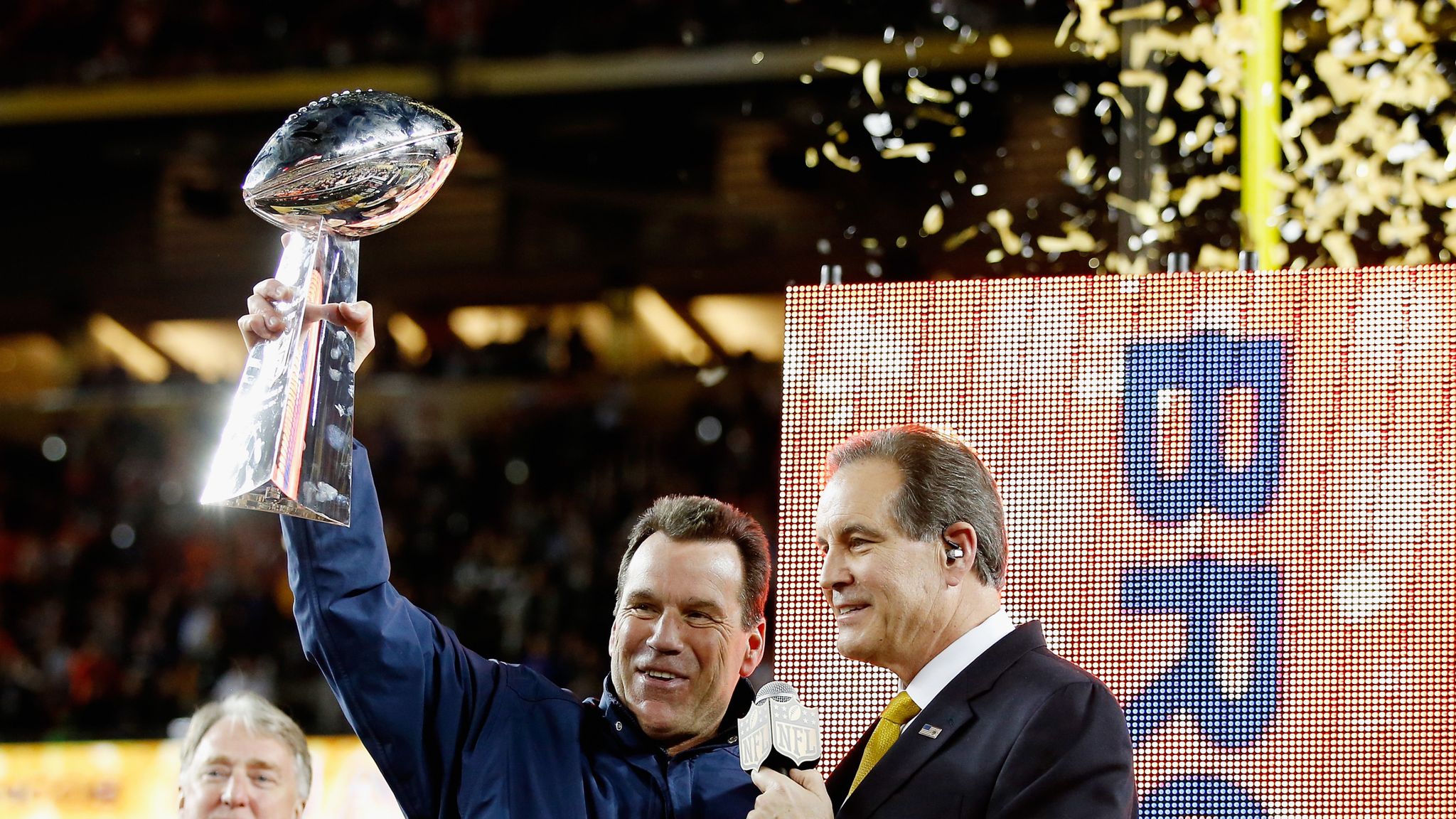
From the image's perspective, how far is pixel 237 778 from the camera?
341 cm

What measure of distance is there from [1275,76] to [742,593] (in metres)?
2.02

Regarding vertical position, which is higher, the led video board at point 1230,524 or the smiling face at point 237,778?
the led video board at point 1230,524

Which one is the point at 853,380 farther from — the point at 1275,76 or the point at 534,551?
the point at 534,551

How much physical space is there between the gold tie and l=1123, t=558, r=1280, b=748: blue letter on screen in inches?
20.3

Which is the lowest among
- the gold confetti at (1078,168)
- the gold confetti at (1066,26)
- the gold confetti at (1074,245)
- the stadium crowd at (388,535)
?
the stadium crowd at (388,535)

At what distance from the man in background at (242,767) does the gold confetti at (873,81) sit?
376 inches

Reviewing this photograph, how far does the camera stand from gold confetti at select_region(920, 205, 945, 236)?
13.0 m

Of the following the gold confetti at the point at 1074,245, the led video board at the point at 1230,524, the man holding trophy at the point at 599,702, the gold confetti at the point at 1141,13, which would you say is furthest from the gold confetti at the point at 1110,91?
the man holding trophy at the point at 599,702

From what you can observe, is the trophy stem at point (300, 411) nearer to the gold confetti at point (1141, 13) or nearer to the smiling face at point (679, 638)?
the smiling face at point (679, 638)

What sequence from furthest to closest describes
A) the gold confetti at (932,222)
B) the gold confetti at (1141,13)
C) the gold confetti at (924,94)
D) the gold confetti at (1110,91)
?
the gold confetti at (932,222) → the gold confetti at (924,94) → the gold confetti at (1110,91) → the gold confetti at (1141,13)

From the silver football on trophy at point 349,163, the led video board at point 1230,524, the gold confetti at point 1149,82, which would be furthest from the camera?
the gold confetti at point 1149,82

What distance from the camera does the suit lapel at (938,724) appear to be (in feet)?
7.70

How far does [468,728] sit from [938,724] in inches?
34.0

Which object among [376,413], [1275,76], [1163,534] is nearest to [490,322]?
[376,413]
